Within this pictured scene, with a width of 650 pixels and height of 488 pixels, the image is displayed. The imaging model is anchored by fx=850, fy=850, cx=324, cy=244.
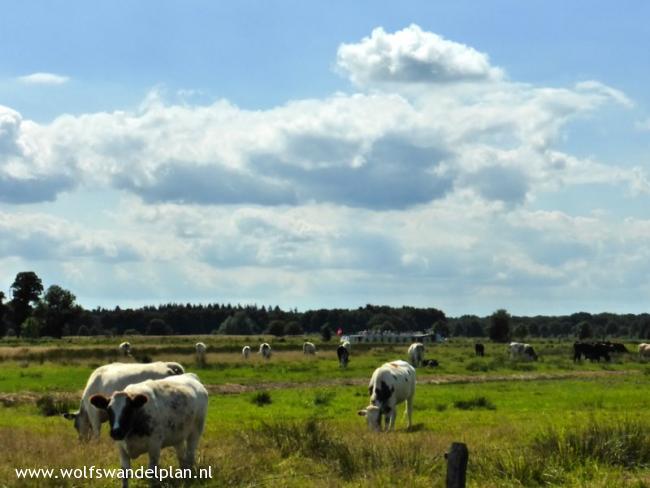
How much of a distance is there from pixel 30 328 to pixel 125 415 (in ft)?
428

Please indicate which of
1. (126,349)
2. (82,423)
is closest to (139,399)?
(82,423)

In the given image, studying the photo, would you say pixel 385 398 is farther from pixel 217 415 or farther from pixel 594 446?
pixel 594 446

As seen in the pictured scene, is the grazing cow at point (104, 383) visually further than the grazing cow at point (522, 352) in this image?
No

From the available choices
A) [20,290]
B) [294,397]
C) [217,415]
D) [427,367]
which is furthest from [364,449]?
[20,290]

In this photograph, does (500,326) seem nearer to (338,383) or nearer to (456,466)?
(338,383)

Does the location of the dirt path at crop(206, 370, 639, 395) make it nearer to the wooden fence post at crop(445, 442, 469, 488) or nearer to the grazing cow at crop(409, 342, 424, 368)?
the grazing cow at crop(409, 342, 424, 368)

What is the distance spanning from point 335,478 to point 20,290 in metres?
133

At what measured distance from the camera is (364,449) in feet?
51.9

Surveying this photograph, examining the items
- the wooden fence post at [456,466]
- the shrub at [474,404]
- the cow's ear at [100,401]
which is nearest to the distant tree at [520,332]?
the shrub at [474,404]

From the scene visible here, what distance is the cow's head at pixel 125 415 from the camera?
1381cm

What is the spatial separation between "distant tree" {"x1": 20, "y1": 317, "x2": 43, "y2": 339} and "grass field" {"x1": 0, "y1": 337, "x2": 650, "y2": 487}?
94336 millimetres

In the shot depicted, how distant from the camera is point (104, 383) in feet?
70.4

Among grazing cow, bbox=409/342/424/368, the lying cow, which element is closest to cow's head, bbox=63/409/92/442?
the lying cow

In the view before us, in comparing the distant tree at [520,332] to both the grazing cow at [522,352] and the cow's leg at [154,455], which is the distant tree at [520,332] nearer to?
the grazing cow at [522,352]
